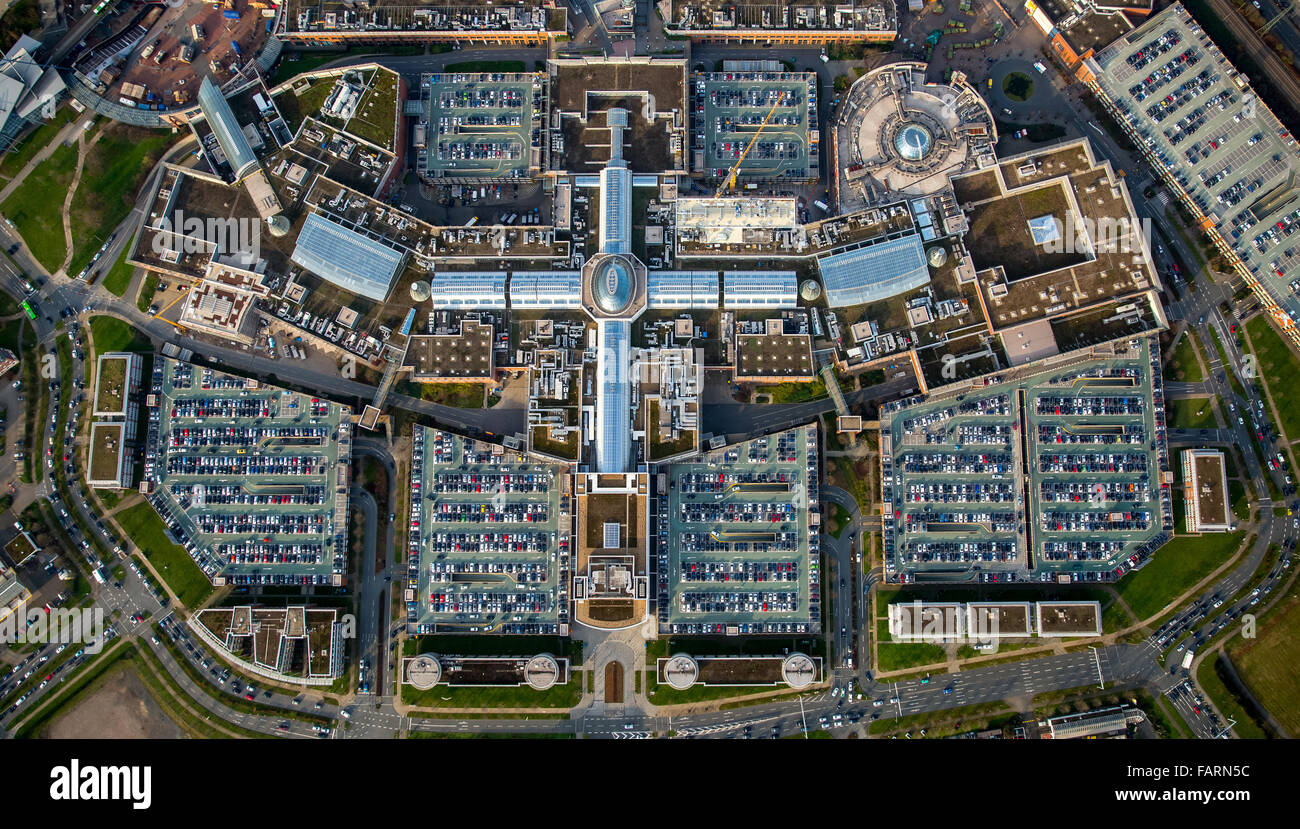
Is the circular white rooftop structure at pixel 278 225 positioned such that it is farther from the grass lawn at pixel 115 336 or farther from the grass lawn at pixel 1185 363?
the grass lawn at pixel 1185 363

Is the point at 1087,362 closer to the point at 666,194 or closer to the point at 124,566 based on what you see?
the point at 666,194

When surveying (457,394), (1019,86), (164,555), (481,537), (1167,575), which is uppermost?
(1019,86)

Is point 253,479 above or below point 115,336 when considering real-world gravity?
below

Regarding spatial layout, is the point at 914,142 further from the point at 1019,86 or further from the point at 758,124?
the point at 758,124

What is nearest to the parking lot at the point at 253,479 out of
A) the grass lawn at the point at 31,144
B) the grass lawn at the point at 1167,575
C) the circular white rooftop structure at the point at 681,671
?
the grass lawn at the point at 31,144

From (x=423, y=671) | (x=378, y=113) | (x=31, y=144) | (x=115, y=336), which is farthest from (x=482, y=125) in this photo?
(x=423, y=671)

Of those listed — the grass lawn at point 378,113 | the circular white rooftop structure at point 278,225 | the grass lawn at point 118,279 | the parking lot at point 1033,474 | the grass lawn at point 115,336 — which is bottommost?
the parking lot at point 1033,474

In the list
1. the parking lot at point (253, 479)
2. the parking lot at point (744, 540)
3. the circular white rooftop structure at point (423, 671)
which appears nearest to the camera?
the circular white rooftop structure at point (423, 671)

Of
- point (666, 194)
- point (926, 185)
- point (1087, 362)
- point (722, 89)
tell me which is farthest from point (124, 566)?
point (1087, 362)
